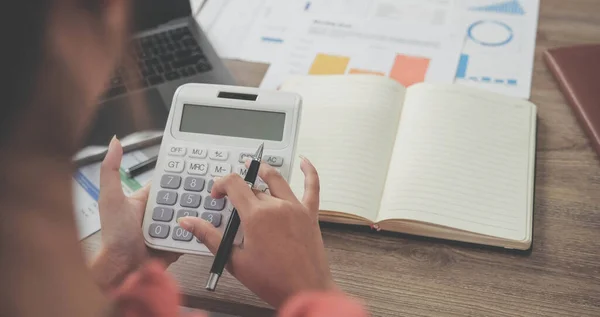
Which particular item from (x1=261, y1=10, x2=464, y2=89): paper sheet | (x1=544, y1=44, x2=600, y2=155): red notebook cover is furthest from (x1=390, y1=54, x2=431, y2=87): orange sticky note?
(x1=544, y1=44, x2=600, y2=155): red notebook cover

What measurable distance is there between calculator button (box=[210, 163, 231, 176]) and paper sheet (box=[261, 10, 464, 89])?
0.22 metres

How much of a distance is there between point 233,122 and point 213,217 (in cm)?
11

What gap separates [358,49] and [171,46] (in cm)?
24

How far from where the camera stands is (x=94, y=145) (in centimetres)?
74

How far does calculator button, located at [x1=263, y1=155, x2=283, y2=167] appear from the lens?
617 millimetres

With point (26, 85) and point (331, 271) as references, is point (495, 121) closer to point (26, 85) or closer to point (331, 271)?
point (331, 271)

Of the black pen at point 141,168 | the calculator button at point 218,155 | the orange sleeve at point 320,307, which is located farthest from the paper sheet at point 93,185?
the orange sleeve at point 320,307

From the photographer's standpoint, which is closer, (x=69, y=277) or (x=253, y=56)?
(x=69, y=277)

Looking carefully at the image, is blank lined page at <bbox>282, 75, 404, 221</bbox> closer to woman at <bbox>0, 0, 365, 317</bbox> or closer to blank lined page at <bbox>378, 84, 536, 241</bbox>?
blank lined page at <bbox>378, 84, 536, 241</bbox>

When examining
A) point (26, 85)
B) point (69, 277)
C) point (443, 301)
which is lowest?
point (443, 301)

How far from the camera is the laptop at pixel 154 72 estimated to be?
75 cm

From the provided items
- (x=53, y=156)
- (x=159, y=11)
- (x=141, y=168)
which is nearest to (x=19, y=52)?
(x=53, y=156)

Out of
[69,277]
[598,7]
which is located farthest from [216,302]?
[598,7]

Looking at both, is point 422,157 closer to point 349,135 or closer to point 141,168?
point 349,135
